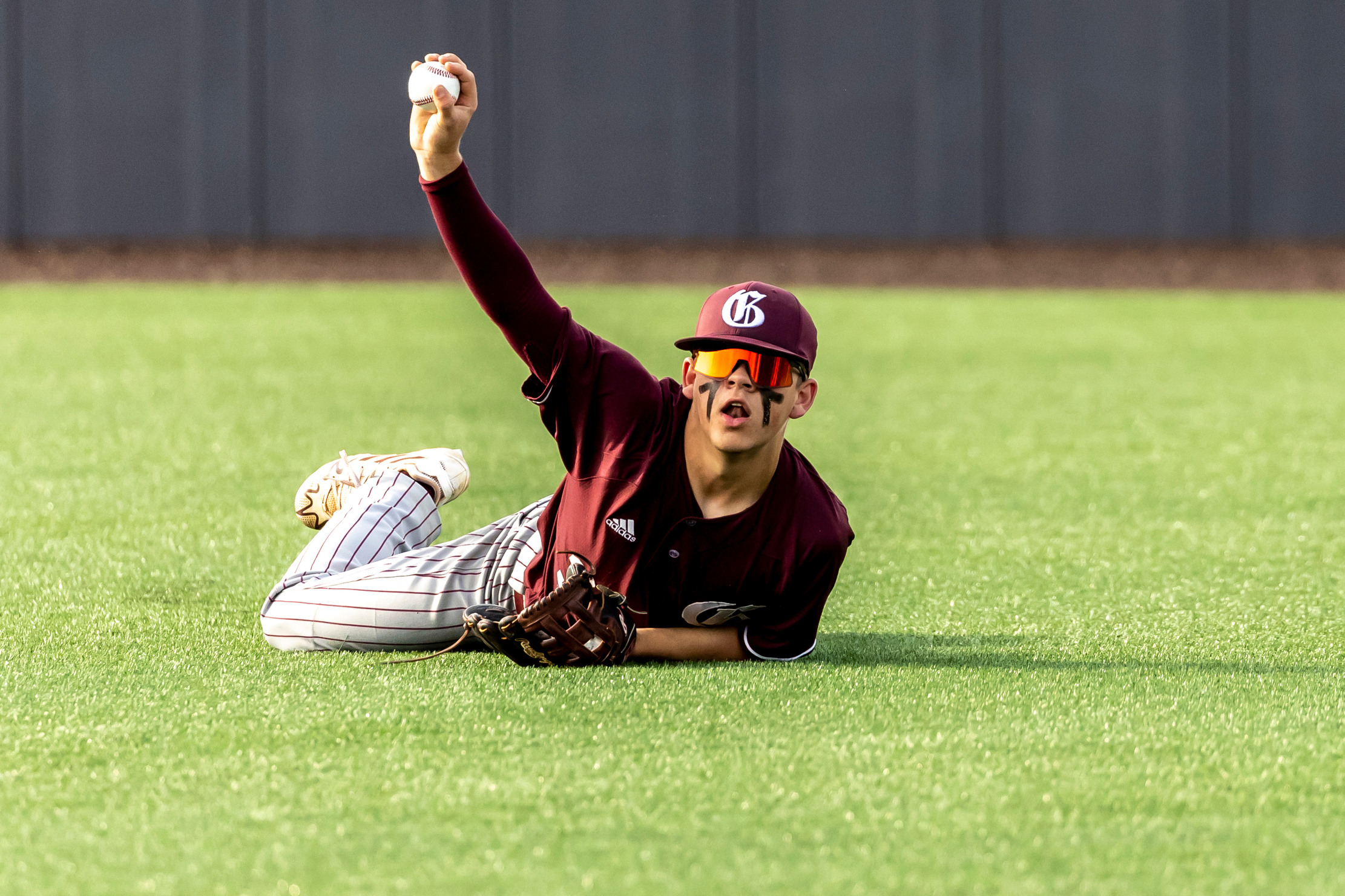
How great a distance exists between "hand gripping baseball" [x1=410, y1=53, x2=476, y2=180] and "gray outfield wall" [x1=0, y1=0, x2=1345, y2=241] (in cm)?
1716

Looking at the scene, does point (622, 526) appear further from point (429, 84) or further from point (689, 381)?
point (429, 84)

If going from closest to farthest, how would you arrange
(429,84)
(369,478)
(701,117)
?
(429,84) < (369,478) < (701,117)

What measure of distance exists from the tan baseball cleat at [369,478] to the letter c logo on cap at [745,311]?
1289 millimetres

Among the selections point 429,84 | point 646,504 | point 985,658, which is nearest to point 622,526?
point 646,504

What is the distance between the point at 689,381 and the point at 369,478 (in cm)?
131

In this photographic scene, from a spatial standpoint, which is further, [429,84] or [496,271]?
[496,271]

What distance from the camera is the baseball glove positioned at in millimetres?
3578

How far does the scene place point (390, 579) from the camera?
4082 mm

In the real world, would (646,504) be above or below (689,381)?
below

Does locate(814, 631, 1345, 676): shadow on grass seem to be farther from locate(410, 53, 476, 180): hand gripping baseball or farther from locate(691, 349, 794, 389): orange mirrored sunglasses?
locate(410, 53, 476, 180): hand gripping baseball

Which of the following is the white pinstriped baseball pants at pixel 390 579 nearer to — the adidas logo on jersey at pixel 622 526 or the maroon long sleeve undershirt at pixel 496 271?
the adidas logo on jersey at pixel 622 526

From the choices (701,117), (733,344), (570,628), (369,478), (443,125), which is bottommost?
(570,628)

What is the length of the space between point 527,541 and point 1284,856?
2.08 meters

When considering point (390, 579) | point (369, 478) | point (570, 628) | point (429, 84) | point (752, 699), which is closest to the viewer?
point (429, 84)
